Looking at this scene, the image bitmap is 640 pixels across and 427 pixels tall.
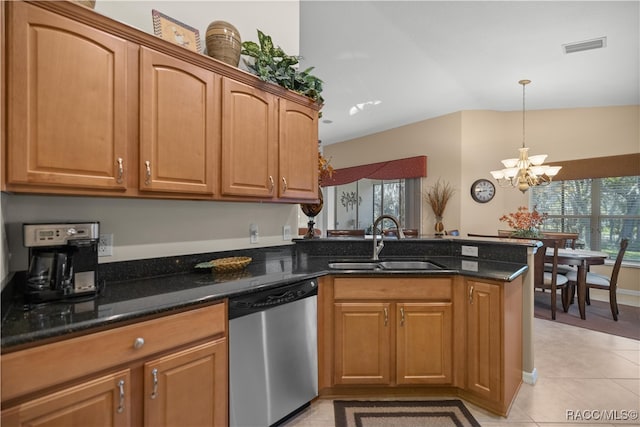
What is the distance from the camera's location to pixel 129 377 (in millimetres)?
1183

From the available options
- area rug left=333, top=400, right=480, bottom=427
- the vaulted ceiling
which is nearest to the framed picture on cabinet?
the vaulted ceiling

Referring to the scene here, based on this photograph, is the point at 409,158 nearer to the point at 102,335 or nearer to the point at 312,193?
the point at 312,193

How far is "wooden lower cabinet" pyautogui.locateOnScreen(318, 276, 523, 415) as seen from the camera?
6.64 ft

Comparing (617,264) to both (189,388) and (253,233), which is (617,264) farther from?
(189,388)

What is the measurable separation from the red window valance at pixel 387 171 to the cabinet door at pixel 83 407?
429 cm

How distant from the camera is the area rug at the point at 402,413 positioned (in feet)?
6.14

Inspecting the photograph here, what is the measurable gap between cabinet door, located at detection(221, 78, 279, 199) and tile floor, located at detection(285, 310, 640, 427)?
1.49m

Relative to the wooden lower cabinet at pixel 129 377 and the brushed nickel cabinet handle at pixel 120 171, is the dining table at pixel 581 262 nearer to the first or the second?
the wooden lower cabinet at pixel 129 377

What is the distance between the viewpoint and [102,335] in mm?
1105

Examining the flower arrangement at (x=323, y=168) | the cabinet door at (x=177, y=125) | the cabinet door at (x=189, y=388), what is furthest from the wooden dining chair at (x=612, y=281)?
the cabinet door at (x=177, y=125)

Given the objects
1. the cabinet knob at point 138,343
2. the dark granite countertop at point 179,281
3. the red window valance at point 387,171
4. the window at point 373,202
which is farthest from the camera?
the window at point 373,202

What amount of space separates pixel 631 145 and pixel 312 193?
5347 millimetres

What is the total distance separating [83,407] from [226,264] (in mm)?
986
